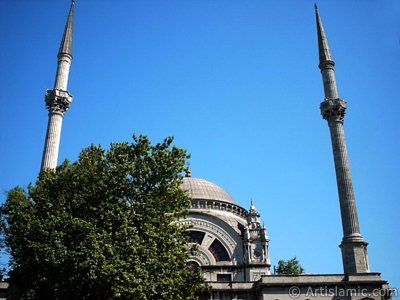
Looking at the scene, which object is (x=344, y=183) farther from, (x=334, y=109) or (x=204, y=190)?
(x=204, y=190)

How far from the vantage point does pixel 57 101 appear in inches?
1479

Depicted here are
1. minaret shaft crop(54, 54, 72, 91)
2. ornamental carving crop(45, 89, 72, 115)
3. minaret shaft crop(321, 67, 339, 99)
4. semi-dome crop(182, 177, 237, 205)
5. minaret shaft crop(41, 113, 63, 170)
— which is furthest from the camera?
semi-dome crop(182, 177, 237, 205)

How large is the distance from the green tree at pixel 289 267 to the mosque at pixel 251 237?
9835mm

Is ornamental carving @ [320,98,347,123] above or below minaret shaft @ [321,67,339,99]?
below

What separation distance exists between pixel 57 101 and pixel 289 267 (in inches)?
1179

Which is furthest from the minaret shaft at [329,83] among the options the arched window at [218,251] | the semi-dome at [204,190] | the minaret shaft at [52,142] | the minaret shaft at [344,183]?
the minaret shaft at [52,142]

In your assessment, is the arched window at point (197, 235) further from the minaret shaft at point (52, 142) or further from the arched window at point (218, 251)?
the minaret shaft at point (52, 142)

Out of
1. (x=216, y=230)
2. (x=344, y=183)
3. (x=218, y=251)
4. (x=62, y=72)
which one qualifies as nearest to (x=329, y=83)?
(x=344, y=183)

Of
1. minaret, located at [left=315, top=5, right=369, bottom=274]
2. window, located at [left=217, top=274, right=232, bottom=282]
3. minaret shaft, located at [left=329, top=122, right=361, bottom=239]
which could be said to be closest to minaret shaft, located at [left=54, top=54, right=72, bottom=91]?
window, located at [left=217, top=274, right=232, bottom=282]

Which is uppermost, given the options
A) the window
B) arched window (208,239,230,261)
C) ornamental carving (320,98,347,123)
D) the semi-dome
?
ornamental carving (320,98,347,123)

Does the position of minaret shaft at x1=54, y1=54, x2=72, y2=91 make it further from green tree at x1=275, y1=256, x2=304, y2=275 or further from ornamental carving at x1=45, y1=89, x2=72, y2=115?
green tree at x1=275, y1=256, x2=304, y2=275

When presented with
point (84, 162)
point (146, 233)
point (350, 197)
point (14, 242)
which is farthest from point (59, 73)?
point (350, 197)

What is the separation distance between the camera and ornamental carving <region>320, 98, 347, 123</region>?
36500 millimetres

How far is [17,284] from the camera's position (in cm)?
2358
